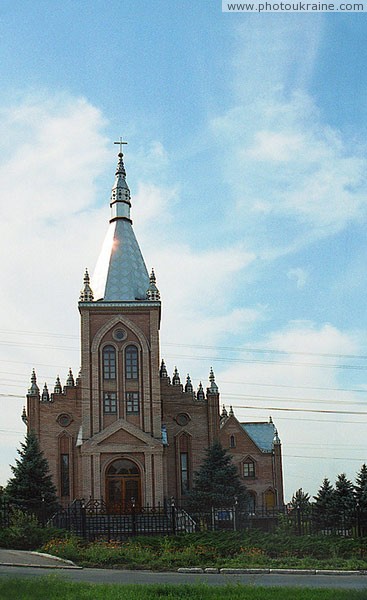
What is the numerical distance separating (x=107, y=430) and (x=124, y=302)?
6.98 metres

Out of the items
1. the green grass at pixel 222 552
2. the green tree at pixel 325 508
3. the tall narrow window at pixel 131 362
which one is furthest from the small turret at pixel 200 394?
the green grass at pixel 222 552

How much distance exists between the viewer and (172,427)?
1774 inches

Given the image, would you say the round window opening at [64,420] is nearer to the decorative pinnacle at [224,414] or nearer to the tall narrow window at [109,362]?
the tall narrow window at [109,362]

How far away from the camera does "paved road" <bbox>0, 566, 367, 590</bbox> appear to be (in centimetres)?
1639

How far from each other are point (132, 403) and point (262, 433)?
14.1 metres

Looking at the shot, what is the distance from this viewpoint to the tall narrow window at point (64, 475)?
4303 centimetres

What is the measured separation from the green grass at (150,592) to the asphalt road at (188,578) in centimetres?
170

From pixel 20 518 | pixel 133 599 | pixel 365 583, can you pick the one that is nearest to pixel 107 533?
pixel 20 518

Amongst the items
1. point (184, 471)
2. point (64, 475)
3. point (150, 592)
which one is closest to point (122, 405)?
point (64, 475)

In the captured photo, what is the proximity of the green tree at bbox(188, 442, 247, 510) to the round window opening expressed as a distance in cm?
781

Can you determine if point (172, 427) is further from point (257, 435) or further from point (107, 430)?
point (257, 435)

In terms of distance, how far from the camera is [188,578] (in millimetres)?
17516

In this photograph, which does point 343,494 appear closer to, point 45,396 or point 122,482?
point 122,482

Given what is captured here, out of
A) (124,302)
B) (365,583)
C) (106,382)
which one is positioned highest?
(124,302)
